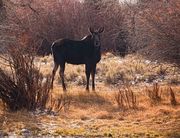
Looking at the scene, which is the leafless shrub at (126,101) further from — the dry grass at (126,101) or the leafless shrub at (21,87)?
the leafless shrub at (21,87)

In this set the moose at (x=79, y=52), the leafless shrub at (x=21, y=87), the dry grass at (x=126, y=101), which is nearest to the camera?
the leafless shrub at (x=21, y=87)

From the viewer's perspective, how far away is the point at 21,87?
13078 mm

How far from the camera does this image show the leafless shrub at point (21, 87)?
1307 centimetres

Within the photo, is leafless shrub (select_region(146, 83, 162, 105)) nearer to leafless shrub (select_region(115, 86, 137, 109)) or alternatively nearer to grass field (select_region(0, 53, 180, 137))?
grass field (select_region(0, 53, 180, 137))

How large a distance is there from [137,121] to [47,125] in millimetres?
2384

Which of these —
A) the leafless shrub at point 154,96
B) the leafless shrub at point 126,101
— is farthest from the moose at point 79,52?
the leafless shrub at point 126,101

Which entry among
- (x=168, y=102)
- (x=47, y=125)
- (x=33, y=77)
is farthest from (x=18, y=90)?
(x=168, y=102)

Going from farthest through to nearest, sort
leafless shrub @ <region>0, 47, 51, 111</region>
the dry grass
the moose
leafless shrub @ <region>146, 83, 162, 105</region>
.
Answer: the moose < leafless shrub @ <region>146, 83, 162, 105</region> < the dry grass < leafless shrub @ <region>0, 47, 51, 111</region>

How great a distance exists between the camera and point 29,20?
31.8 m

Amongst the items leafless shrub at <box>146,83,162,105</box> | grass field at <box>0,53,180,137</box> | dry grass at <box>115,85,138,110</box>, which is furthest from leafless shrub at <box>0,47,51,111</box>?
leafless shrub at <box>146,83,162,105</box>

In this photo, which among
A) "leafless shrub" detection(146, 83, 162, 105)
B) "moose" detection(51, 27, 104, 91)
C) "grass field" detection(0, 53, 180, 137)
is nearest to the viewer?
"grass field" detection(0, 53, 180, 137)

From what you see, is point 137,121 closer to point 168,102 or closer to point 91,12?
point 168,102

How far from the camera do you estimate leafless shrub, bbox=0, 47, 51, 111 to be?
13.1 meters

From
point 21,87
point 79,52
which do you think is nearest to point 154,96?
point 79,52
